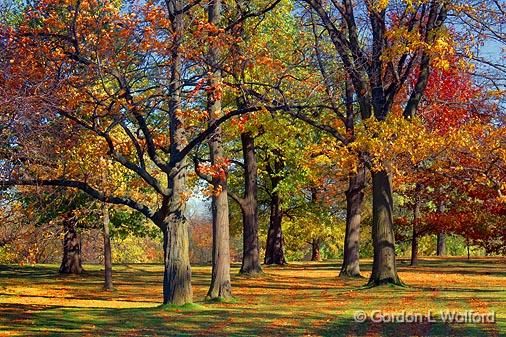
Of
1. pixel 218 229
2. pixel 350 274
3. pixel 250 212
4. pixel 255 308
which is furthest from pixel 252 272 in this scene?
pixel 255 308

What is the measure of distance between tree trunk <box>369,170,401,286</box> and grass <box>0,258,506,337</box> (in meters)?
0.61

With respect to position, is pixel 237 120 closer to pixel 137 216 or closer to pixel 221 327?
pixel 221 327

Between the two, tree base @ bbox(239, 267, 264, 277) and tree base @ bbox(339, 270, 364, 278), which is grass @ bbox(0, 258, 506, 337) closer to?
tree base @ bbox(339, 270, 364, 278)

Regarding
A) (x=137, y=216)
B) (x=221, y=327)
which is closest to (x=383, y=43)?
(x=221, y=327)

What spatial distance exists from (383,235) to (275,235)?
22.8 m

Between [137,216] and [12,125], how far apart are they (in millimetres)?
23303

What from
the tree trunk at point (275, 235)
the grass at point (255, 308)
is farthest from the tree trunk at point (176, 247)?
the tree trunk at point (275, 235)

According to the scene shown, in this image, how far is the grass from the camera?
14695mm

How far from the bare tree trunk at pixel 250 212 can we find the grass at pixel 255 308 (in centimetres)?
205

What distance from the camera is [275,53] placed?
2688 centimetres

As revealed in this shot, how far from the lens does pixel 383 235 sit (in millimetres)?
24359

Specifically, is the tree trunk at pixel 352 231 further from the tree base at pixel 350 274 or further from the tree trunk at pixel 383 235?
the tree trunk at pixel 383 235

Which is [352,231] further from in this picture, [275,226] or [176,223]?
[176,223]

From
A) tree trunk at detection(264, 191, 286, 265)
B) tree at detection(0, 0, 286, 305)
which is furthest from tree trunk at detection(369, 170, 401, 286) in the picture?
tree trunk at detection(264, 191, 286, 265)
